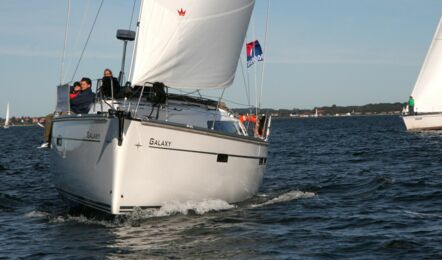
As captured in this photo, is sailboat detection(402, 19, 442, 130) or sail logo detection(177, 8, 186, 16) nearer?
sail logo detection(177, 8, 186, 16)

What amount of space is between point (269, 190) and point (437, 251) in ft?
26.2

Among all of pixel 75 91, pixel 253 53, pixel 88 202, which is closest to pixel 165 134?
pixel 88 202

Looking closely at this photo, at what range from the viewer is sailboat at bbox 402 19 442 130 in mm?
42938

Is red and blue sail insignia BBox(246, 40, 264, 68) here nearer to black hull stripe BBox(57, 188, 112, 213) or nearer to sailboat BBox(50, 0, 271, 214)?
sailboat BBox(50, 0, 271, 214)

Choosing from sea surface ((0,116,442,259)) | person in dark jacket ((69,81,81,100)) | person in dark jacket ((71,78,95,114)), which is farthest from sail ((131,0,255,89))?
sea surface ((0,116,442,259))

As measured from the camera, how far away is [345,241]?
33.0ft

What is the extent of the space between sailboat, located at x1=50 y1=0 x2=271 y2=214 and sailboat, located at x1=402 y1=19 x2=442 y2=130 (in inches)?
1256

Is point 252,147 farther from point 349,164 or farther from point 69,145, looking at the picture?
point 349,164

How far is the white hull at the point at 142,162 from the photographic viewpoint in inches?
426

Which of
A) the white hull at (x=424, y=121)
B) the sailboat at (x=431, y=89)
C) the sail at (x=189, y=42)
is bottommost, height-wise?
the sail at (x=189, y=42)

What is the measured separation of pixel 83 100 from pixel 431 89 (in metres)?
34.2

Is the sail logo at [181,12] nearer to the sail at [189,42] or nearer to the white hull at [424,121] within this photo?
the sail at [189,42]

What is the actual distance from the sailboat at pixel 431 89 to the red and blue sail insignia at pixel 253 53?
29.5m

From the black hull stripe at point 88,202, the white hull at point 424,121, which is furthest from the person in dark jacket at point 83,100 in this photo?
the white hull at point 424,121
